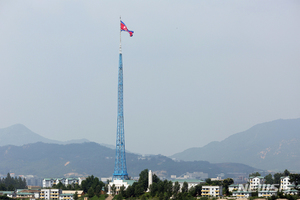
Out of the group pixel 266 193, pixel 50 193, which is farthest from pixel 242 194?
pixel 50 193

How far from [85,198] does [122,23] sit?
36.3m

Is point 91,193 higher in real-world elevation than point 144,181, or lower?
lower

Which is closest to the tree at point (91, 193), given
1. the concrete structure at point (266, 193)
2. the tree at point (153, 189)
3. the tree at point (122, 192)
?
the tree at point (122, 192)

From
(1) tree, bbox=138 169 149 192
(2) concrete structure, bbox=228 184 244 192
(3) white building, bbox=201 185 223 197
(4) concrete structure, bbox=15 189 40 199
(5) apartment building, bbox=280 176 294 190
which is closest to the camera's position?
(3) white building, bbox=201 185 223 197

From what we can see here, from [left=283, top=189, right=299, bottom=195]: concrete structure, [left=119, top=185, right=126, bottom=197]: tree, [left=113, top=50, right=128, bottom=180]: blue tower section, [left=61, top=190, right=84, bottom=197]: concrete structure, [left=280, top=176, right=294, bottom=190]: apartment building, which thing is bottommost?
[left=61, top=190, right=84, bottom=197]: concrete structure

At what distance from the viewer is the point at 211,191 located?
78500 mm

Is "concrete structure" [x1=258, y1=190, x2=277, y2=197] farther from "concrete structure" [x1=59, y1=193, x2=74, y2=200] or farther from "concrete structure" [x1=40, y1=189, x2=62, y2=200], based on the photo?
"concrete structure" [x1=40, y1=189, x2=62, y2=200]

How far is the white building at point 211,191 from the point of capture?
78081 mm

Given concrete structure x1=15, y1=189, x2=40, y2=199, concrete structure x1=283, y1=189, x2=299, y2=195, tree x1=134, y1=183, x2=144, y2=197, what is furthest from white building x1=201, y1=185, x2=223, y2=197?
concrete structure x1=15, y1=189, x2=40, y2=199

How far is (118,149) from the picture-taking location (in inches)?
3703

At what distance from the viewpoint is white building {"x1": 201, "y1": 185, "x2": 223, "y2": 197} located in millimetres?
78081

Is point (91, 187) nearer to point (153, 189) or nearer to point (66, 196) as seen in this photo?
point (66, 196)

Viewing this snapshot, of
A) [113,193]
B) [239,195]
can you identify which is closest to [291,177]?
[239,195]

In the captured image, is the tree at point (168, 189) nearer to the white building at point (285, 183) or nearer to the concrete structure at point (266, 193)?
the concrete structure at point (266, 193)
